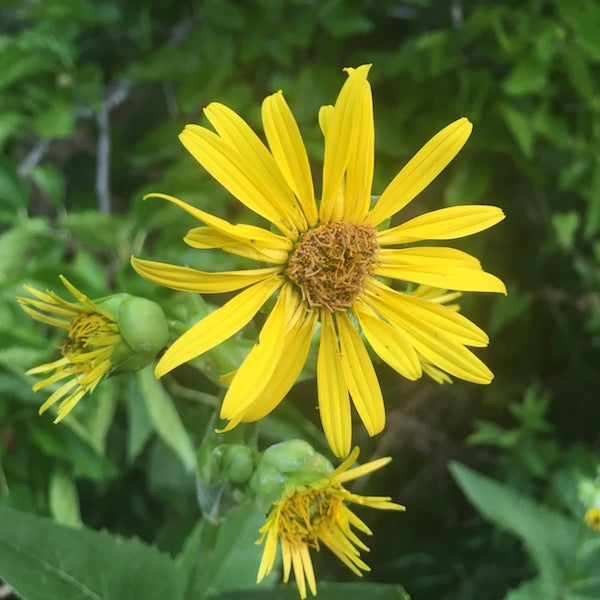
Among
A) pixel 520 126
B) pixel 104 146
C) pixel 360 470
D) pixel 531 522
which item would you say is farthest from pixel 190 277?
pixel 104 146

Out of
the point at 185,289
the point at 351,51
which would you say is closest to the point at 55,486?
the point at 185,289

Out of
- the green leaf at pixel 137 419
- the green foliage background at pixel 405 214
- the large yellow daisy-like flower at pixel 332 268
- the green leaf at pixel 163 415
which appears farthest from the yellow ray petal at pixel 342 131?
the green leaf at pixel 137 419

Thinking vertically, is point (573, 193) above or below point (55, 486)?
above

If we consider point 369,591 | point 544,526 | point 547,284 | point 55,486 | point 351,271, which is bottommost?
point 55,486

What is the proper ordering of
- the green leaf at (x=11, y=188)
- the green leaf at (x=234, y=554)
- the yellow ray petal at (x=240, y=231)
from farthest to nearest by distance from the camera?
1. the green leaf at (x=11, y=188)
2. the green leaf at (x=234, y=554)
3. the yellow ray petal at (x=240, y=231)

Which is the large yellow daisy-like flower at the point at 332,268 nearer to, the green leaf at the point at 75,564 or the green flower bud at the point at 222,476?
the green flower bud at the point at 222,476

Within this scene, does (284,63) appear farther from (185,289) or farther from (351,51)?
(185,289)
